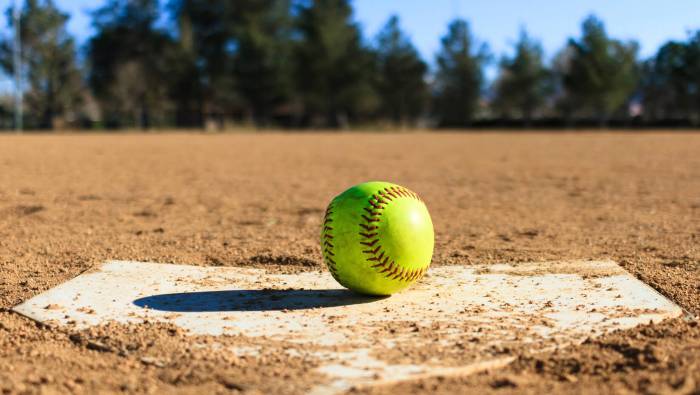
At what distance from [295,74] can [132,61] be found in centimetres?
1402

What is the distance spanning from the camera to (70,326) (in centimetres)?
355

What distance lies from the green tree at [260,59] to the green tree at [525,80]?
1731cm

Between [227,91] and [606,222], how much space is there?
5110 cm

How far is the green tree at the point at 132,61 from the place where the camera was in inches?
2164

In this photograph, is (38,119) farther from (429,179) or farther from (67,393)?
(67,393)

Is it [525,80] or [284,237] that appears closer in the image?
[284,237]

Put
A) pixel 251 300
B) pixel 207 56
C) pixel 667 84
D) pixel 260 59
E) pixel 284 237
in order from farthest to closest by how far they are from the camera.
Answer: pixel 207 56 → pixel 260 59 → pixel 667 84 → pixel 284 237 → pixel 251 300

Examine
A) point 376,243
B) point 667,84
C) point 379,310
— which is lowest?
point 379,310

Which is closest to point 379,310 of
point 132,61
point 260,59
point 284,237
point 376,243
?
point 376,243

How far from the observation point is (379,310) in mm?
3898

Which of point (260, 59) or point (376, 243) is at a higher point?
point (260, 59)

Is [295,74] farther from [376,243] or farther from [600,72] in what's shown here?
[376,243]

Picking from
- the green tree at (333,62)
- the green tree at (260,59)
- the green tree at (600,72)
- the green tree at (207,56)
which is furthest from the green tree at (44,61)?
the green tree at (600,72)

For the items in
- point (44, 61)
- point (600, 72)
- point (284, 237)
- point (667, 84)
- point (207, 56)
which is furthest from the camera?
point (207, 56)
